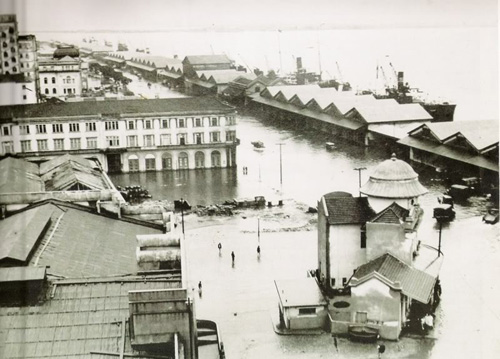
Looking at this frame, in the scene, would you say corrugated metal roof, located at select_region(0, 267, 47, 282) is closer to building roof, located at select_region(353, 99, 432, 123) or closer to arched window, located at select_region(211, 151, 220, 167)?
arched window, located at select_region(211, 151, 220, 167)

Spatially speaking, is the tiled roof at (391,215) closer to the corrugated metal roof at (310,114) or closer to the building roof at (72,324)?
the building roof at (72,324)

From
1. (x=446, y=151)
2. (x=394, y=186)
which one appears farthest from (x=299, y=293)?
(x=446, y=151)

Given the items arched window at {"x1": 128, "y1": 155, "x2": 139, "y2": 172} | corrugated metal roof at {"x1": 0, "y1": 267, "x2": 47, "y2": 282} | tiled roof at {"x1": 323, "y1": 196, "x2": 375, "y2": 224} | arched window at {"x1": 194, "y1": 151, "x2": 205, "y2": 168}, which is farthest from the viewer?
arched window at {"x1": 128, "y1": 155, "x2": 139, "y2": 172}

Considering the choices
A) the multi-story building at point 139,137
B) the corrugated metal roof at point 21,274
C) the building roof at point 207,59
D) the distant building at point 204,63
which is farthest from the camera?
the multi-story building at point 139,137

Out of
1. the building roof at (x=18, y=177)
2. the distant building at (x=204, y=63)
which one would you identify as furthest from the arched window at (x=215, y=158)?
the building roof at (x=18, y=177)

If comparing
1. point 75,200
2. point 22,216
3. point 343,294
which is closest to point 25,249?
point 22,216

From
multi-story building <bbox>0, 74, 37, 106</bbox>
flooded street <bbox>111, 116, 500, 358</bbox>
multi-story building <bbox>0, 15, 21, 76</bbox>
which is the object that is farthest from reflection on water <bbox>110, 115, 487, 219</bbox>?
multi-story building <bbox>0, 15, 21, 76</bbox>
